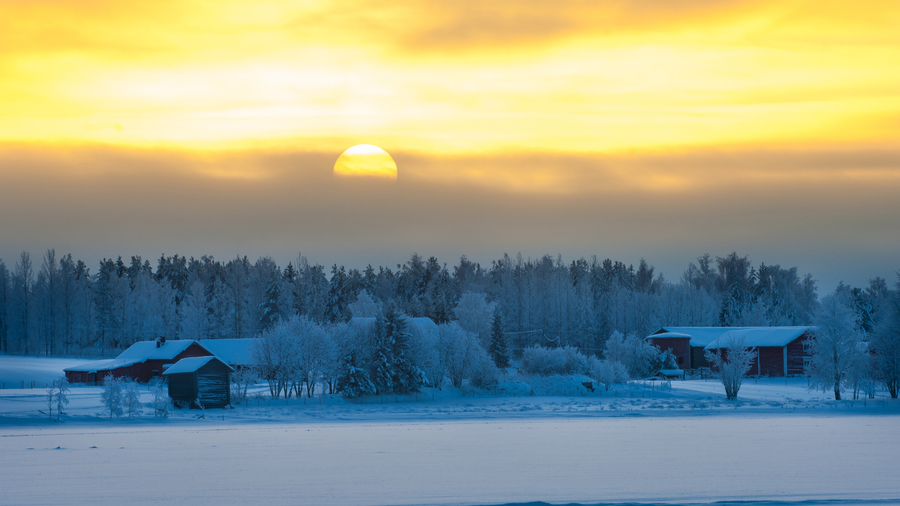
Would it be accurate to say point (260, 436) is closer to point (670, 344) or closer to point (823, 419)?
point (823, 419)

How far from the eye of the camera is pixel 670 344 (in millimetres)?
83062

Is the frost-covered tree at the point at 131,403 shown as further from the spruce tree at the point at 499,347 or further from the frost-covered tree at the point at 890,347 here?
the frost-covered tree at the point at 890,347

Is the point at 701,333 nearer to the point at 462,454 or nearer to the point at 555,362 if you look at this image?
the point at 555,362

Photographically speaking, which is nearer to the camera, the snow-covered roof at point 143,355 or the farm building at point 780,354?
the snow-covered roof at point 143,355

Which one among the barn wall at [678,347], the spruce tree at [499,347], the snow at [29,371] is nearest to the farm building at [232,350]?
Answer: the snow at [29,371]

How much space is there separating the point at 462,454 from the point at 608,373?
38.9 metres

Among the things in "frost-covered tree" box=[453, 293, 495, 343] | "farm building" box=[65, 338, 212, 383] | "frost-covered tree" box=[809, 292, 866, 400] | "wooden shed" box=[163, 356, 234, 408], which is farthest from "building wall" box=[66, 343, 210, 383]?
"frost-covered tree" box=[809, 292, 866, 400]

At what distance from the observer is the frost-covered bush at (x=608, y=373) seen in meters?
65.4

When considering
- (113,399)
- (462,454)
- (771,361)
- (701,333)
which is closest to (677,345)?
(701,333)

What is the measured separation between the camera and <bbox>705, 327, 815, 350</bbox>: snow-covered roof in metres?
77.9

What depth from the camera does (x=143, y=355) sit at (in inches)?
Answer: 2975

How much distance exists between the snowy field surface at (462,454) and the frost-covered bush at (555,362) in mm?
18517

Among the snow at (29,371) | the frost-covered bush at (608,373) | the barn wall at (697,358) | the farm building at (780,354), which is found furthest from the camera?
the barn wall at (697,358)

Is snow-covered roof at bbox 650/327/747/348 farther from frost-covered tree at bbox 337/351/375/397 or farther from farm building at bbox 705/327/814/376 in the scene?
frost-covered tree at bbox 337/351/375/397
